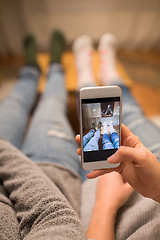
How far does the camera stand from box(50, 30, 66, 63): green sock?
95 cm

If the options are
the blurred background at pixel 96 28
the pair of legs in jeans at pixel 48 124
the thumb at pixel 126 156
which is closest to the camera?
the thumb at pixel 126 156

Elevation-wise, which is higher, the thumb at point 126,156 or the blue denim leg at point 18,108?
the blue denim leg at point 18,108

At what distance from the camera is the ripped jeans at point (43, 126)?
1.47 ft

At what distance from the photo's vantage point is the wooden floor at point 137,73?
38.5 inches

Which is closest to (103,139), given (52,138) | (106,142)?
(106,142)

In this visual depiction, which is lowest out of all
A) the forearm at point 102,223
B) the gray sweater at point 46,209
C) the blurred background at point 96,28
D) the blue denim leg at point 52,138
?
the forearm at point 102,223

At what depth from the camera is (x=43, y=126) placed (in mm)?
519

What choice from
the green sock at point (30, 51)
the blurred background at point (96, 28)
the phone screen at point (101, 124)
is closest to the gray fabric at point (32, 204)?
the phone screen at point (101, 124)

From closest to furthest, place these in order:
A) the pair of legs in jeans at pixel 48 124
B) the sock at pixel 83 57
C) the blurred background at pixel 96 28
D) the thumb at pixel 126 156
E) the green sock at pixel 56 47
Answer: the thumb at pixel 126 156
the pair of legs in jeans at pixel 48 124
the sock at pixel 83 57
the green sock at pixel 56 47
the blurred background at pixel 96 28

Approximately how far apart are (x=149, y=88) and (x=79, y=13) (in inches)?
25.1

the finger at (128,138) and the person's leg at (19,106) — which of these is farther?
the person's leg at (19,106)

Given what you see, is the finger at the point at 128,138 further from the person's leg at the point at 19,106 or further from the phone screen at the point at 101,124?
the person's leg at the point at 19,106

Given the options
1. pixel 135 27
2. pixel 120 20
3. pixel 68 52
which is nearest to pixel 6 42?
pixel 68 52

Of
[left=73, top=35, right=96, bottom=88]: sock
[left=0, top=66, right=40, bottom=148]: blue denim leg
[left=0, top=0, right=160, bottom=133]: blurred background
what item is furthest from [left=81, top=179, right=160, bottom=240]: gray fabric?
[left=0, top=0, right=160, bottom=133]: blurred background
